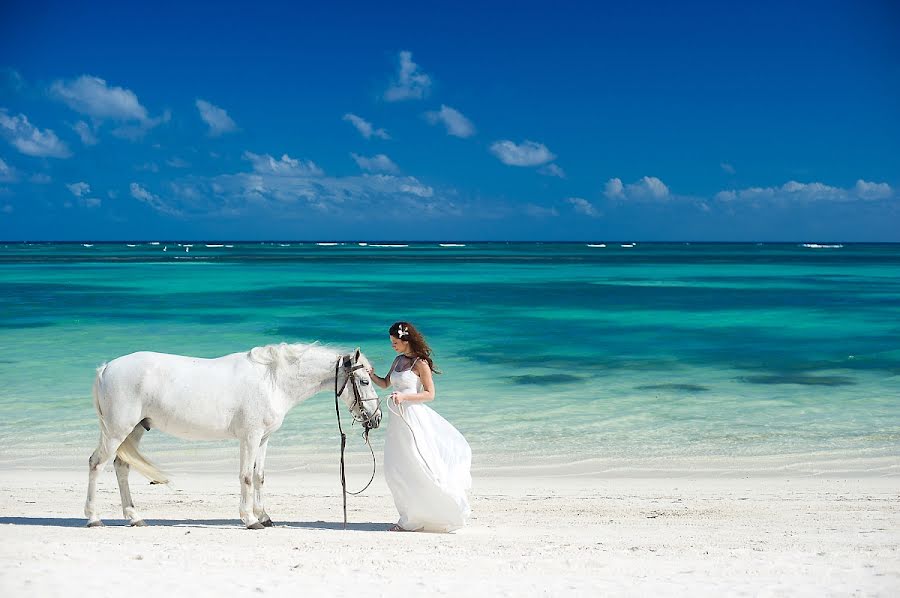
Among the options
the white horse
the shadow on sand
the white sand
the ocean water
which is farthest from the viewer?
the ocean water

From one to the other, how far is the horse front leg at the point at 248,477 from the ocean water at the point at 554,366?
9.57 ft

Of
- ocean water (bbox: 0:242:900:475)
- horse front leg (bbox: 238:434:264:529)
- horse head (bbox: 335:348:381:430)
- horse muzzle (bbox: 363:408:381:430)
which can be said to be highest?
horse head (bbox: 335:348:381:430)

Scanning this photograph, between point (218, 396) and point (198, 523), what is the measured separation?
1.10 meters

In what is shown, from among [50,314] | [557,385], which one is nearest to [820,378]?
[557,385]

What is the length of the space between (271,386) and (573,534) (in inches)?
94.2

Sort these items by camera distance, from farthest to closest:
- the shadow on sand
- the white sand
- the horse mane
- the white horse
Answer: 1. the shadow on sand
2. the horse mane
3. the white horse
4. the white sand

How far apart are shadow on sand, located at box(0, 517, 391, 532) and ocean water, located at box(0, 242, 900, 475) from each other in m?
2.52

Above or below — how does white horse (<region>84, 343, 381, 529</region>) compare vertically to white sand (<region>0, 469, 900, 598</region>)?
above

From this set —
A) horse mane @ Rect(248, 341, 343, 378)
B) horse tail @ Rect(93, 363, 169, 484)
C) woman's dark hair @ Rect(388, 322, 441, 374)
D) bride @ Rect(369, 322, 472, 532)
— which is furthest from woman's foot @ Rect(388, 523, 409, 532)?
horse tail @ Rect(93, 363, 169, 484)

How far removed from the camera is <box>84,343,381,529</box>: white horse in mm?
6031

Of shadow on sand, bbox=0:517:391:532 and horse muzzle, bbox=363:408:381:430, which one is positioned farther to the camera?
shadow on sand, bbox=0:517:391:532

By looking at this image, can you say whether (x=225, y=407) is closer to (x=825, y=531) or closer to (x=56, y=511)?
(x=56, y=511)

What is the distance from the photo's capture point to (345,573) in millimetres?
4902

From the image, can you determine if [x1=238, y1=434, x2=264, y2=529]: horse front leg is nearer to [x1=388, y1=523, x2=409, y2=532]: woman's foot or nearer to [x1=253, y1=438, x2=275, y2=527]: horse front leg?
[x1=253, y1=438, x2=275, y2=527]: horse front leg
